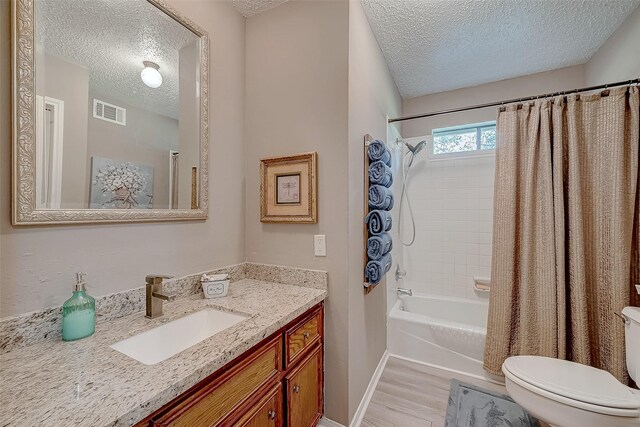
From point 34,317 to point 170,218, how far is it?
1.81 ft

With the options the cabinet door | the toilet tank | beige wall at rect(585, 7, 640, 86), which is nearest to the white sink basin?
the cabinet door

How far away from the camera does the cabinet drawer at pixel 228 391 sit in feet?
2.23

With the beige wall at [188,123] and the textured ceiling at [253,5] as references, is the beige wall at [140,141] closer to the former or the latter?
the beige wall at [188,123]

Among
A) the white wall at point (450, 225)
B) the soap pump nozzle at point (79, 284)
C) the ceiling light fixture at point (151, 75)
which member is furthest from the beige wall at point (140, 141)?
the white wall at point (450, 225)

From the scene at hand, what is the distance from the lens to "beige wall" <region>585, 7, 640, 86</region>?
1634 mm

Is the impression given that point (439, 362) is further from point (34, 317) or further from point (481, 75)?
point (481, 75)

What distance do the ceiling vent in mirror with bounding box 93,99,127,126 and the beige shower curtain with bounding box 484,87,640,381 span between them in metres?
2.33

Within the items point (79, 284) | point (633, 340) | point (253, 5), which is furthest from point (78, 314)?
point (633, 340)

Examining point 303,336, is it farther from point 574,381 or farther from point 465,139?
point 465,139

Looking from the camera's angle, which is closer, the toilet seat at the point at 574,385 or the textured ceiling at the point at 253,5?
the toilet seat at the point at 574,385

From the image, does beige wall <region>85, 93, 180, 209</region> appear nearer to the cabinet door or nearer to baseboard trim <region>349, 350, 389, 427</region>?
the cabinet door

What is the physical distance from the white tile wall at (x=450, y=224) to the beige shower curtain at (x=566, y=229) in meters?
0.73

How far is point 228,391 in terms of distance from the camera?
0.82 meters

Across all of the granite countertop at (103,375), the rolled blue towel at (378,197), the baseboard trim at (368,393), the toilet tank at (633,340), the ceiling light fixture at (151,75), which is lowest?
the baseboard trim at (368,393)
